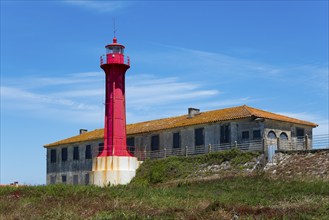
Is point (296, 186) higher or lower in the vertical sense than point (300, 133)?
lower

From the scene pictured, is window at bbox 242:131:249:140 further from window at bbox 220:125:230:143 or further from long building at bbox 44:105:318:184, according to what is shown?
window at bbox 220:125:230:143

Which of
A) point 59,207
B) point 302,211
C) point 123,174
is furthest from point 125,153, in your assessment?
point 302,211

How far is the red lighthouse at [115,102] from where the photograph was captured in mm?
36344

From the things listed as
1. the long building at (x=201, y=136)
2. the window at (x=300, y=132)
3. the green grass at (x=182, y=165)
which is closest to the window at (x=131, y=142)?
the long building at (x=201, y=136)

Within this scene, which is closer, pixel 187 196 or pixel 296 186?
pixel 187 196

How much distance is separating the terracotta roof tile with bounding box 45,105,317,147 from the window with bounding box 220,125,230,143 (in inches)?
24.1

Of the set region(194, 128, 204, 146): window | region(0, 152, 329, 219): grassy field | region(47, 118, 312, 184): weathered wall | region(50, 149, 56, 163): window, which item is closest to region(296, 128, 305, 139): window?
region(47, 118, 312, 184): weathered wall

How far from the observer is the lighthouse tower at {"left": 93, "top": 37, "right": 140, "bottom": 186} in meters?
35.9

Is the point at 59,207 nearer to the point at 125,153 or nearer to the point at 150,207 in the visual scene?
the point at 150,207

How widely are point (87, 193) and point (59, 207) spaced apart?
465cm

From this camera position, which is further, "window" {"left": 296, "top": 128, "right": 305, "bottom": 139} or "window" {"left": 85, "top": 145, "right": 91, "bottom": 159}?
"window" {"left": 85, "top": 145, "right": 91, "bottom": 159}

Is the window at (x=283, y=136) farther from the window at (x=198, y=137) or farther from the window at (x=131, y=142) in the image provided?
the window at (x=131, y=142)

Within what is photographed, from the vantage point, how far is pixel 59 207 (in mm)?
19734

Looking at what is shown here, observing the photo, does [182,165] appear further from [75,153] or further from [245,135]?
[75,153]
